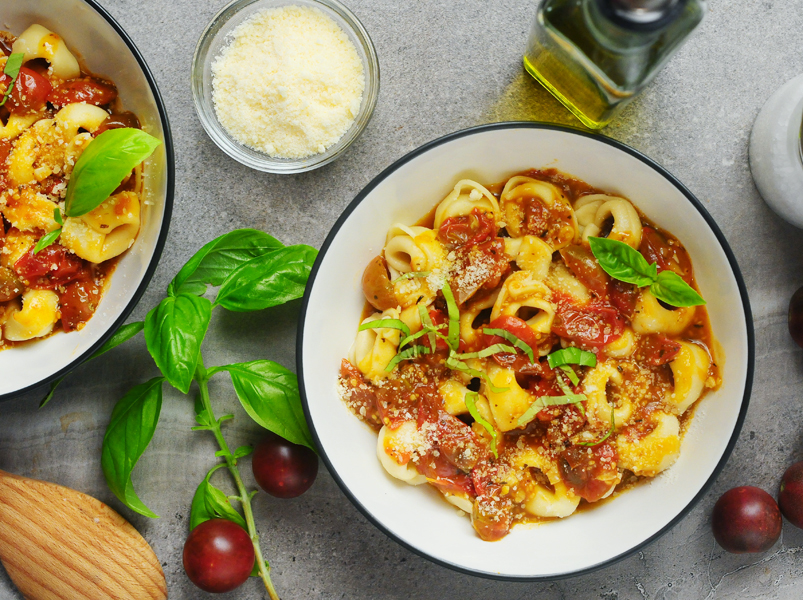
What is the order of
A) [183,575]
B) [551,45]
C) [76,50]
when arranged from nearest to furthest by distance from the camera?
[551,45]
[76,50]
[183,575]

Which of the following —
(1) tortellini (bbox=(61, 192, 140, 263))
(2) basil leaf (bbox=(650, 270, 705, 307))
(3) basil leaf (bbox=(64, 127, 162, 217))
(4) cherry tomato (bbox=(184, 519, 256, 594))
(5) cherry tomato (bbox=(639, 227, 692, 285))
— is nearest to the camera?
(3) basil leaf (bbox=(64, 127, 162, 217))

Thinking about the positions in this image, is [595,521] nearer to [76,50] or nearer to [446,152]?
[446,152]

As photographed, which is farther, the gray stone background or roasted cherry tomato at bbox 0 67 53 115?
A: the gray stone background

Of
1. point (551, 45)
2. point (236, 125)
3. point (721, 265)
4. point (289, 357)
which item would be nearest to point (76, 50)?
point (236, 125)

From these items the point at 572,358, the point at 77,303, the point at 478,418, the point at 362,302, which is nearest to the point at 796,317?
the point at 572,358

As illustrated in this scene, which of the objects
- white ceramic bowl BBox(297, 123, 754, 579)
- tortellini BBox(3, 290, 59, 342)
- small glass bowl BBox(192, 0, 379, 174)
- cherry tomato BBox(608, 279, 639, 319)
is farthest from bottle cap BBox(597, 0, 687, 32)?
tortellini BBox(3, 290, 59, 342)

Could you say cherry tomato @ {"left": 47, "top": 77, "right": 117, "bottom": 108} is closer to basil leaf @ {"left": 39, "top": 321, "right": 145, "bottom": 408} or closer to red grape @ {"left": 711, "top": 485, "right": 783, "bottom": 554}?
basil leaf @ {"left": 39, "top": 321, "right": 145, "bottom": 408}
